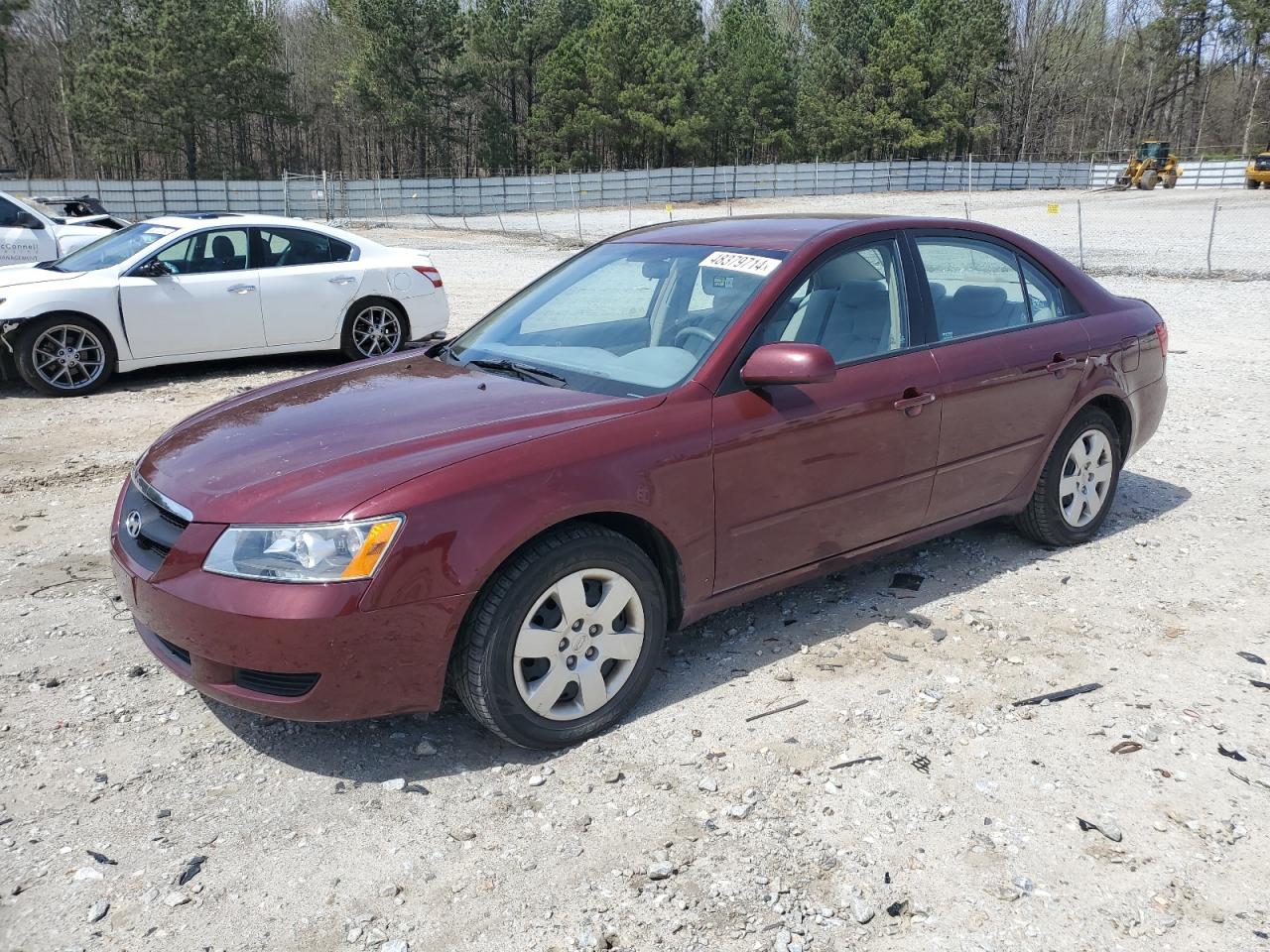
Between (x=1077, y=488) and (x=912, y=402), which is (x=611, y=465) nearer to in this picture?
(x=912, y=402)

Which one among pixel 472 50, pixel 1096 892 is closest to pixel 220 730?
pixel 1096 892

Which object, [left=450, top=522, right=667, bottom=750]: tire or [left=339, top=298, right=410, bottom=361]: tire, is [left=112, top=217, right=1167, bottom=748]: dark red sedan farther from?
[left=339, top=298, right=410, bottom=361]: tire

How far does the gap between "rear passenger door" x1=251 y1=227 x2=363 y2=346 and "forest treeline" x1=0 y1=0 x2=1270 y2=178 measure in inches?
2010

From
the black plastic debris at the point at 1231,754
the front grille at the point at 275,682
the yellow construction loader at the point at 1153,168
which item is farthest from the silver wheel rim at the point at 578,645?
the yellow construction loader at the point at 1153,168

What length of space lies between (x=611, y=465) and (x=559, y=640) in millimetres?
578

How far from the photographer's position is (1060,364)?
480 cm

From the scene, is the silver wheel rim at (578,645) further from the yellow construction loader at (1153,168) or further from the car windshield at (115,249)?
the yellow construction loader at (1153,168)

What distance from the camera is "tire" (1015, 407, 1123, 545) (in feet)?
16.4

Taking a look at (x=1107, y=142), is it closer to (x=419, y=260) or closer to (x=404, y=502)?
(x=419, y=260)

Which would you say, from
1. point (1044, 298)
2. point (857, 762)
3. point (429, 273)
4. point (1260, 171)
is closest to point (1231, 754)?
point (857, 762)

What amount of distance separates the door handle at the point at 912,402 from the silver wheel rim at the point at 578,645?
142 centimetres

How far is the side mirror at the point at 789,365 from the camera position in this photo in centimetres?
355

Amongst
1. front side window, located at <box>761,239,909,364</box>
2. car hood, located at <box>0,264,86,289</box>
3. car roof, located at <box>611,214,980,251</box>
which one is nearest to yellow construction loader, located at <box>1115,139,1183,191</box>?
car hood, located at <box>0,264,86,289</box>

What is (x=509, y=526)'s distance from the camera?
3.11 metres
